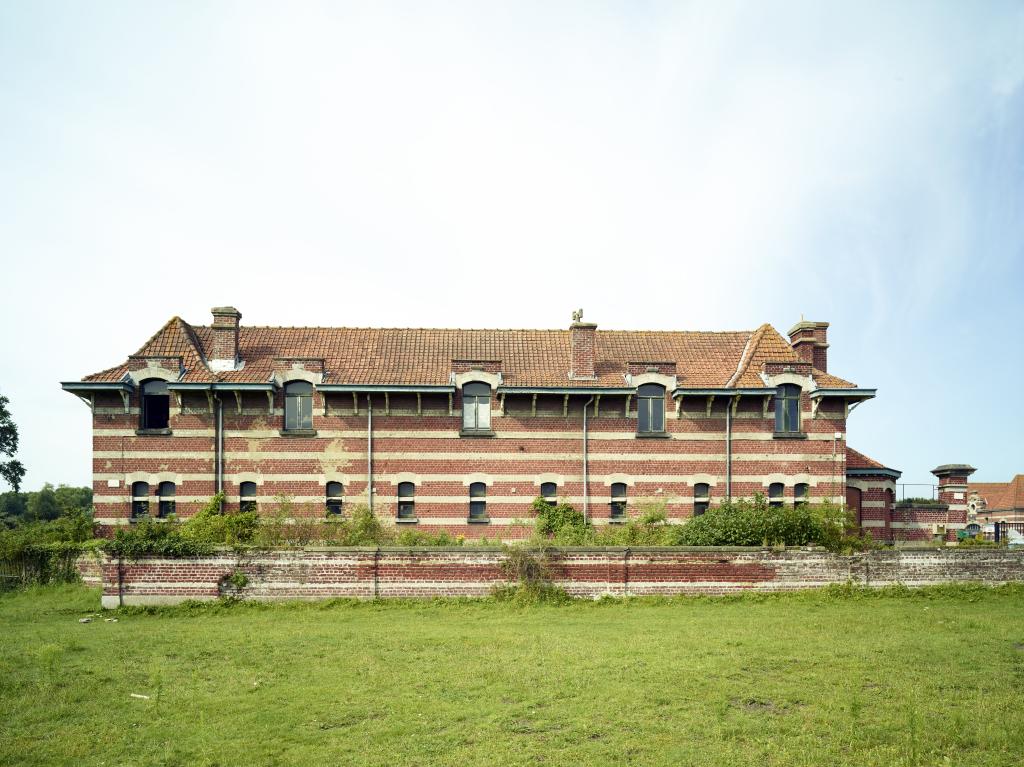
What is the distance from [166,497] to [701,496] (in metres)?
17.3

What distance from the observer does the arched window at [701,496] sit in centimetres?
2342

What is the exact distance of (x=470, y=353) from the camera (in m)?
24.7

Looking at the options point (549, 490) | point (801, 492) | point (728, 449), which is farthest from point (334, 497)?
point (801, 492)

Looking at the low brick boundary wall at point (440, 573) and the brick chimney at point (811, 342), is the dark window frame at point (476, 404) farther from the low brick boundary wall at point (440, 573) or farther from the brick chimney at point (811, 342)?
the brick chimney at point (811, 342)

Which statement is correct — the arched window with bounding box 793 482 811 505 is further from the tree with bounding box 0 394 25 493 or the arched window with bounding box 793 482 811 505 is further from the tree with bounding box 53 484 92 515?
the tree with bounding box 53 484 92 515

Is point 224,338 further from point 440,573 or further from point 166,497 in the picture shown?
point 440,573

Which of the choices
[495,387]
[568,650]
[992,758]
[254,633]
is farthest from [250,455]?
[992,758]

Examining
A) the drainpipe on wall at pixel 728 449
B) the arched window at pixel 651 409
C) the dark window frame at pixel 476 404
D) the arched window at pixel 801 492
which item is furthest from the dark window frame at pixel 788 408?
the dark window frame at pixel 476 404

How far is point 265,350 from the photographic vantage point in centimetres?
2438

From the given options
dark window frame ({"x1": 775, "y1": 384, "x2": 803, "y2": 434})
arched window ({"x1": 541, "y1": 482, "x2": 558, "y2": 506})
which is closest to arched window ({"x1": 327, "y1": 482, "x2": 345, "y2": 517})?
arched window ({"x1": 541, "y1": 482, "x2": 558, "y2": 506})

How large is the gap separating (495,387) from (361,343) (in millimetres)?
5431

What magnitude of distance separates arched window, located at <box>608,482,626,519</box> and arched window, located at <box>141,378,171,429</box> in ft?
47.8

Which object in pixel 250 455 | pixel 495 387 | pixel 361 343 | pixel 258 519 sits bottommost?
pixel 258 519

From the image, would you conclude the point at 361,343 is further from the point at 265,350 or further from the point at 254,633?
the point at 254,633
